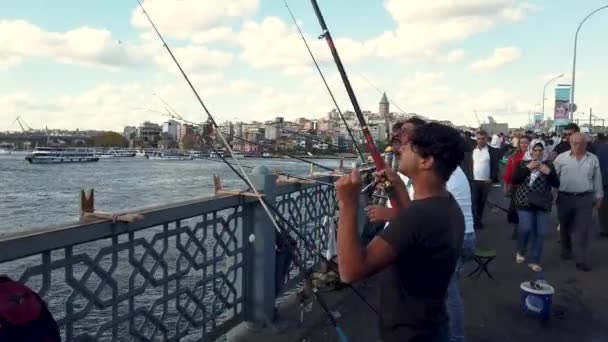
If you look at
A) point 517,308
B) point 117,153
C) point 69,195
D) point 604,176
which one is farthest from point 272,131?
point 117,153

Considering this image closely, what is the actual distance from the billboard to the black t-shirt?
3266cm

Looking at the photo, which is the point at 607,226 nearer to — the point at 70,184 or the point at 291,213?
the point at 291,213

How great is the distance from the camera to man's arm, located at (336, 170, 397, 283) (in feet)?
6.34

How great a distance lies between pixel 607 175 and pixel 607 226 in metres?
1.02

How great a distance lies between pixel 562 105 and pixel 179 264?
3286cm

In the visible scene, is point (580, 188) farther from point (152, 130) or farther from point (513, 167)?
point (152, 130)

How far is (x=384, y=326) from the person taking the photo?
2.22 metres

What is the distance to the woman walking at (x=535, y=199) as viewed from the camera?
6770 mm

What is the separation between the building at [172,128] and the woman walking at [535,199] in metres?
4.55

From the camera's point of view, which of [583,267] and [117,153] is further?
[117,153]

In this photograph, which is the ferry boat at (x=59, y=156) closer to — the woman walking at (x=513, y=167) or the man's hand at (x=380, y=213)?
the woman walking at (x=513, y=167)

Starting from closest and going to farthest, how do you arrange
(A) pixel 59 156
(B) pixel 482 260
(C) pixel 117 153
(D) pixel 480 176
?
1. (B) pixel 482 260
2. (D) pixel 480 176
3. (A) pixel 59 156
4. (C) pixel 117 153

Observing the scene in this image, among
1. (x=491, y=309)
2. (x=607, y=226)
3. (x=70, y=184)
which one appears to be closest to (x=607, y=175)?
(x=607, y=226)

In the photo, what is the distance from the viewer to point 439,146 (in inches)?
85.9
